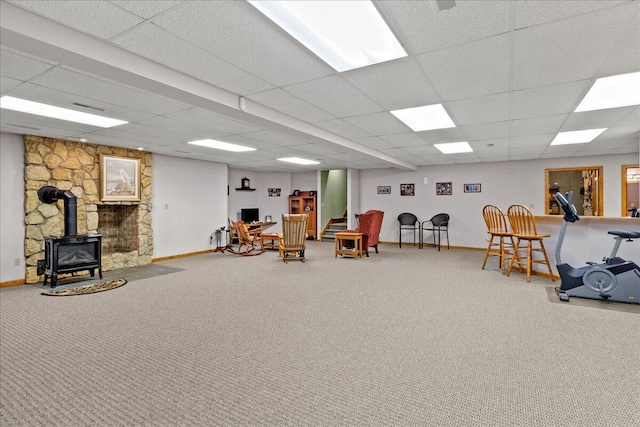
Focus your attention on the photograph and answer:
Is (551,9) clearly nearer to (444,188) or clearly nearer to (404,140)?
(404,140)

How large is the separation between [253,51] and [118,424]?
8.56ft

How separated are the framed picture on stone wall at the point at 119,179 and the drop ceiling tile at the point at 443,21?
→ 627 cm

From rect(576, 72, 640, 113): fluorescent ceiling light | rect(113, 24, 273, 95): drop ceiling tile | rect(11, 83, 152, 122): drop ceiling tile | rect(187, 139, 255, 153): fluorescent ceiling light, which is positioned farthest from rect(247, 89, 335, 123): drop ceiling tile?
rect(576, 72, 640, 113): fluorescent ceiling light

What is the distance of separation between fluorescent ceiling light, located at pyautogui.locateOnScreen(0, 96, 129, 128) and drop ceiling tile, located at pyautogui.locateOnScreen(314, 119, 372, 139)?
9.41 ft

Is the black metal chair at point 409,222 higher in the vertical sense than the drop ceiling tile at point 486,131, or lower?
lower

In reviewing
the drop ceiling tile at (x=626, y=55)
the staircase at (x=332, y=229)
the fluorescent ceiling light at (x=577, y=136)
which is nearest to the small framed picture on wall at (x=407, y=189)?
the staircase at (x=332, y=229)

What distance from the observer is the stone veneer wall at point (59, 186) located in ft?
17.6

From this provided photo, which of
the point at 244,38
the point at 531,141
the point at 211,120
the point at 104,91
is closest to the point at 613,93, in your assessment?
the point at 531,141

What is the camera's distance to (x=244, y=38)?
229cm

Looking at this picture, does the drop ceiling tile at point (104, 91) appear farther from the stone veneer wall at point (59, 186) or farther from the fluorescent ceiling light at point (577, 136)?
the fluorescent ceiling light at point (577, 136)

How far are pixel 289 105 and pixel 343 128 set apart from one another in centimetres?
137

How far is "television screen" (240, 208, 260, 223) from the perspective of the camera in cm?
1045

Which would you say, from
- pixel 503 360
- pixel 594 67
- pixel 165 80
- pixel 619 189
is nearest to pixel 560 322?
pixel 503 360

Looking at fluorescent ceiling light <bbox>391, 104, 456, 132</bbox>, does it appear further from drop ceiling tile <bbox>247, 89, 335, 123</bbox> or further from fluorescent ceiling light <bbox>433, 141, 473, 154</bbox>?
fluorescent ceiling light <bbox>433, 141, 473, 154</bbox>
